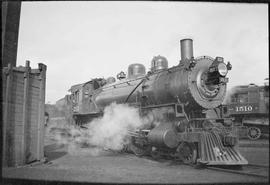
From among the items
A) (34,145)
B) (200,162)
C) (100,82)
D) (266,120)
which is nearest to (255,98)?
(266,120)

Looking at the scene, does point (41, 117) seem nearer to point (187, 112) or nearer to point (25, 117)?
point (25, 117)

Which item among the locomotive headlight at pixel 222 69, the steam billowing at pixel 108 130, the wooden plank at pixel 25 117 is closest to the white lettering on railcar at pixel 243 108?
the steam billowing at pixel 108 130

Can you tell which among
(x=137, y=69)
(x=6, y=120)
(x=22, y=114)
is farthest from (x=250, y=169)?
(x=137, y=69)

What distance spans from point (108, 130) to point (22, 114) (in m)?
4.99

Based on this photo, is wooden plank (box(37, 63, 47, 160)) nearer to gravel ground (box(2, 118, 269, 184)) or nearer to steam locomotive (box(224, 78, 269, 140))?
gravel ground (box(2, 118, 269, 184))

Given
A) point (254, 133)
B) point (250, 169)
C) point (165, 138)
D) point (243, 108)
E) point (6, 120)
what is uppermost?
point (243, 108)

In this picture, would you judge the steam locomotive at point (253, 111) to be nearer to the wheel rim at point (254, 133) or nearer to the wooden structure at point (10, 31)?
the wheel rim at point (254, 133)

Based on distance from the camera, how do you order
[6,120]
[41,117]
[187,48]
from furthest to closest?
[187,48] < [41,117] < [6,120]

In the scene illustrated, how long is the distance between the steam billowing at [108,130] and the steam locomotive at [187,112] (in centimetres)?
48

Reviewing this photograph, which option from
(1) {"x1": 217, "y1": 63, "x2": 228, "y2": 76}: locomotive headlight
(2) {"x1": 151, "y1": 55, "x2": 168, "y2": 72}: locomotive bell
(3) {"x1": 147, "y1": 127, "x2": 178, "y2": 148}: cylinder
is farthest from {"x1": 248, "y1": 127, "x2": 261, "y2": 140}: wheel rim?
(3) {"x1": 147, "y1": 127, "x2": 178, "y2": 148}: cylinder

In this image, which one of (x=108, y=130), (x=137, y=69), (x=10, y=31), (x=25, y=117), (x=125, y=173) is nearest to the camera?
(x=125, y=173)

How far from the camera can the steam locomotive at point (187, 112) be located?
8.46 meters

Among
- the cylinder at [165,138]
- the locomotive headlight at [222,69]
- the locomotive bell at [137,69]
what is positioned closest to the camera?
the cylinder at [165,138]

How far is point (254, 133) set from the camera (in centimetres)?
1819
